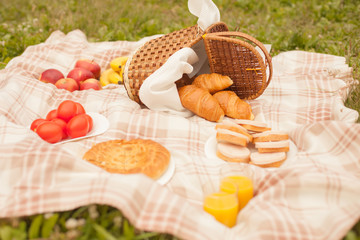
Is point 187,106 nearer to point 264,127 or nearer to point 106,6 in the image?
point 264,127

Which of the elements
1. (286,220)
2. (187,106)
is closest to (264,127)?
(187,106)

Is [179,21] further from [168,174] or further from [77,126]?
[168,174]

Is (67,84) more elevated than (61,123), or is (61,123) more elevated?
(61,123)

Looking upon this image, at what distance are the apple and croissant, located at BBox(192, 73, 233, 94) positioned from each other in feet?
4.35

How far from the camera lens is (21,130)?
2.14 meters

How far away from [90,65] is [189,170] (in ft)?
6.77

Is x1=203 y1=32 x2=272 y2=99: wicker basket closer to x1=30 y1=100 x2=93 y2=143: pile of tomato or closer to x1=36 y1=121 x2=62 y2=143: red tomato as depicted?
x1=30 y1=100 x2=93 y2=143: pile of tomato

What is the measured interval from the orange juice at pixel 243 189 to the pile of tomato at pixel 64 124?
3.58ft

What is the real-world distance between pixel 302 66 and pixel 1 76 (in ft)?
9.67

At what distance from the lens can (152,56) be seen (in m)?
2.84

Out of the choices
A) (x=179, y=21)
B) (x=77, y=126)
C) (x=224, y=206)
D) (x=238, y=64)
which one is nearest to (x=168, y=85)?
(x=238, y=64)

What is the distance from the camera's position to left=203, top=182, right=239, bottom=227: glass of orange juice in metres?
1.63

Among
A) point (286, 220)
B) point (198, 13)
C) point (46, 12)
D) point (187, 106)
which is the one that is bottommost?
point (46, 12)

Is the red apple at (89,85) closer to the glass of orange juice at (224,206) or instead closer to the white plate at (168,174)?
the white plate at (168,174)
